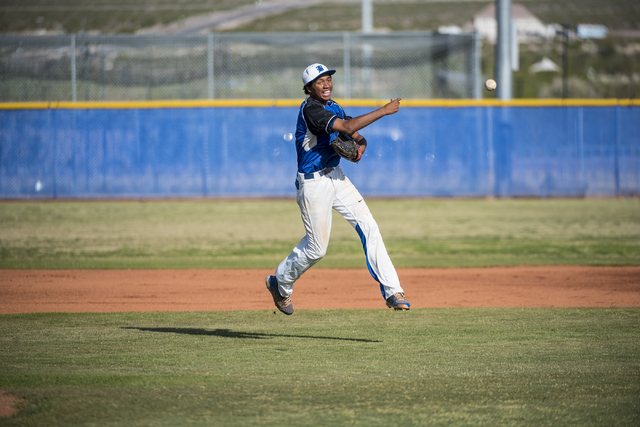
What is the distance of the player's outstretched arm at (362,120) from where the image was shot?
5055mm

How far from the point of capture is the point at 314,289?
838 centimetres

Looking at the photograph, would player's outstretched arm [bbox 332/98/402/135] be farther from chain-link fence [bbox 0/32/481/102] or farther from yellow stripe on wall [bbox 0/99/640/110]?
chain-link fence [bbox 0/32/481/102]

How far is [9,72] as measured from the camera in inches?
778

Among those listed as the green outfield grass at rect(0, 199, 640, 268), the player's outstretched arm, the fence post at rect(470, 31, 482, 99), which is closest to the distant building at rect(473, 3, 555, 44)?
the fence post at rect(470, 31, 482, 99)

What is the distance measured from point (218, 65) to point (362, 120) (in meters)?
17.2

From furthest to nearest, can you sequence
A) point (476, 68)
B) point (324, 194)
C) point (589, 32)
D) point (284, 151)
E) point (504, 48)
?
1. point (589, 32)
2. point (476, 68)
3. point (284, 151)
4. point (504, 48)
5. point (324, 194)

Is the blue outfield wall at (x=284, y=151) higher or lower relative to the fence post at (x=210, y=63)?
lower

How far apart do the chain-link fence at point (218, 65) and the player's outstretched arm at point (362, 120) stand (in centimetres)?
1468

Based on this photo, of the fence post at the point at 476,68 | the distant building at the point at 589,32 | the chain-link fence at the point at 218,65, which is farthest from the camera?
the distant building at the point at 589,32

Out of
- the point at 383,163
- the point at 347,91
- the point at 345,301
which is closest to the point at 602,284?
the point at 345,301

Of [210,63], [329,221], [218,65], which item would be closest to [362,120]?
[329,221]

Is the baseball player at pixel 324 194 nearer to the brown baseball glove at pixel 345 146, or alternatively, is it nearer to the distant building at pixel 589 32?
the brown baseball glove at pixel 345 146

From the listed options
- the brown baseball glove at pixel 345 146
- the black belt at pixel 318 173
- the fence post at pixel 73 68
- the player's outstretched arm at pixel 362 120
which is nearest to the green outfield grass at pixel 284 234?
the fence post at pixel 73 68

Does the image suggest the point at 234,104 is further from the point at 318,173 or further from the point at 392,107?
the point at 392,107
